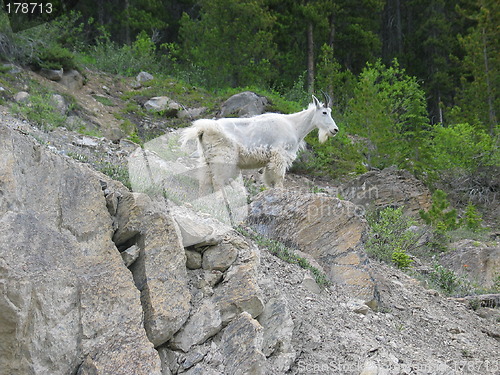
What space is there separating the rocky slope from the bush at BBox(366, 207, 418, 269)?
2496mm

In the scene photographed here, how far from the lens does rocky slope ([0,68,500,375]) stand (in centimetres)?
445

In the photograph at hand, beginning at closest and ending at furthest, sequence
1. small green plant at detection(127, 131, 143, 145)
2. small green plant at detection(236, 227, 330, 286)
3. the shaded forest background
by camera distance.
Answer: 1. small green plant at detection(236, 227, 330, 286)
2. small green plant at detection(127, 131, 143, 145)
3. the shaded forest background

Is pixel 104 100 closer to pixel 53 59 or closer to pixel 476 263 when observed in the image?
pixel 53 59

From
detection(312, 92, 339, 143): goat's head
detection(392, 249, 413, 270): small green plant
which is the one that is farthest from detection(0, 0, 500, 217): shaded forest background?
detection(392, 249, 413, 270): small green plant

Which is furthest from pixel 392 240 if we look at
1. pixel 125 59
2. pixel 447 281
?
pixel 125 59

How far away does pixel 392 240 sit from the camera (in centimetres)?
1057

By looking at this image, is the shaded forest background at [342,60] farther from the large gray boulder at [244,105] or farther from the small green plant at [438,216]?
the small green plant at [438,216]

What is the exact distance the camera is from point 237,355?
5.09 m

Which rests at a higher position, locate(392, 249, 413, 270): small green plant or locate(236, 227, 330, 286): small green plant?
locate(236, 227, 330, 286): small green plant

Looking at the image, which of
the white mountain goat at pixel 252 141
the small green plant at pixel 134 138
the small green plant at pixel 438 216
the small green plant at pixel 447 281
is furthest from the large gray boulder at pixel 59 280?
the small green plant at pixel 438 216

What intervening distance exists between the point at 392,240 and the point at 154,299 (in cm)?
648

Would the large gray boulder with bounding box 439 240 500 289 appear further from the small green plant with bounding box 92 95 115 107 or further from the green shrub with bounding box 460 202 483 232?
the small green plant with bounding box 92 95 115 107

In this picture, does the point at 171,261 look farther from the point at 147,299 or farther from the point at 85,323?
the point at 85,323

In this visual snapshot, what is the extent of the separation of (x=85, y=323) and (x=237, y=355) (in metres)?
1.35
